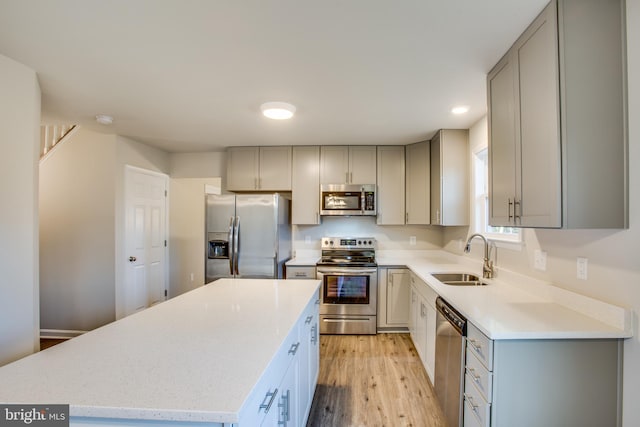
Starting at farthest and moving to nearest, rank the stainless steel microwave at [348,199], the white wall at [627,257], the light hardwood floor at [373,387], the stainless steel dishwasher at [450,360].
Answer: the stainless steel microwave at [348,199] → the light hardwood floor at [373,387] → the stainless steel dishwasher at [450,360] → the white wall at [627,257]

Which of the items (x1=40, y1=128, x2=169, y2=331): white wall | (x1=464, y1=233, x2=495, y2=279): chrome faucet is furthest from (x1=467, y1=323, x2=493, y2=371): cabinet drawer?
(x1=40, y1=128, x2=169, y2=331): white wall

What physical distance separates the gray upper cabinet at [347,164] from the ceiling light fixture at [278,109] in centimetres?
136

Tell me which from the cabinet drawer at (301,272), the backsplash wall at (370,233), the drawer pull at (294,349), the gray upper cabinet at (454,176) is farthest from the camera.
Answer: the backsplash wall at (370,233)

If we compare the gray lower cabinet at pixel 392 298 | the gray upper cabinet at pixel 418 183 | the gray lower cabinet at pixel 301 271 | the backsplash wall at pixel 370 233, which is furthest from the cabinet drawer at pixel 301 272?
the gray upper cabinet at pixel 418 183

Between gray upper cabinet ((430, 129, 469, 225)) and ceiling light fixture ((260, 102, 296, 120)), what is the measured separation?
1735 millimetres

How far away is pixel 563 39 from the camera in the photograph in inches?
51.3

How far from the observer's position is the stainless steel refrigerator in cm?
355

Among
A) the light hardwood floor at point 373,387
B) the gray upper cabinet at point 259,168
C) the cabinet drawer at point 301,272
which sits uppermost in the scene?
the gray upper cabinet at point 259,168

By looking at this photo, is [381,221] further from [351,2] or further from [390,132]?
[351,2]

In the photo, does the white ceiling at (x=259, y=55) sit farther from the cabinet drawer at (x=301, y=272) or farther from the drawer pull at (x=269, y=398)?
the cabinet drawer at (x=301, y=272)

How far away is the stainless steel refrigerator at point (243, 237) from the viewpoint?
3547 mm

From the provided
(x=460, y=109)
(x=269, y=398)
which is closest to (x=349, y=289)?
(x=460, y=109)

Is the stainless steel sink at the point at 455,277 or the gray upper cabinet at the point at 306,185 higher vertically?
the gray upper cabinet at the point at 306,185

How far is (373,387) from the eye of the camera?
7.98 feet
